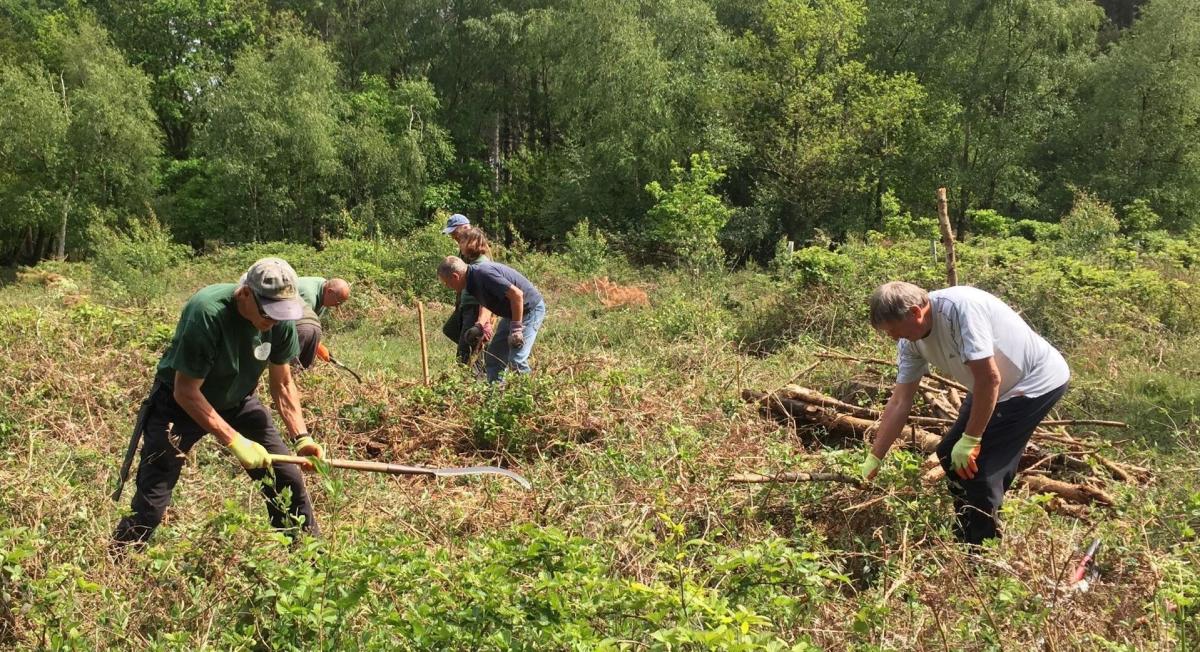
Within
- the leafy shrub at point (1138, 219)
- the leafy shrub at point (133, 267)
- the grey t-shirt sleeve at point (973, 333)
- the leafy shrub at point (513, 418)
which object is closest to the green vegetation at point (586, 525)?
the leafy shrub at point (513, 418)

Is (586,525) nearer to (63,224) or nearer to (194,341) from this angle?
(194,341)

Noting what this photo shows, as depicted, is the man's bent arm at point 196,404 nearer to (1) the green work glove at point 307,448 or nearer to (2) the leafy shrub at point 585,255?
(1) the green work glove at point 307,448

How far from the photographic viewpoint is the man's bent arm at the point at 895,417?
3551 millimetres

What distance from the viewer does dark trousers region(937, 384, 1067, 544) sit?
3.33 meters

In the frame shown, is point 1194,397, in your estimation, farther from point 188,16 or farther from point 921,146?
point 188,16

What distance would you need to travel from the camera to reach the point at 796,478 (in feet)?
11.6

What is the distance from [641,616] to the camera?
222 cm

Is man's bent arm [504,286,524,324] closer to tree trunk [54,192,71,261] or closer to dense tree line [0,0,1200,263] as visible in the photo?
dense tree line [0,0,1200,263]

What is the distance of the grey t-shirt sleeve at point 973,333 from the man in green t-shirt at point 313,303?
12.1 feet

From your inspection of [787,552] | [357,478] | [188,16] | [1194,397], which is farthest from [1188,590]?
[188,16]

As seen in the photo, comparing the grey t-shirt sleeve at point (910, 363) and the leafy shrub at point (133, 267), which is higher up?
the grey t-shirt sleeve at point (910, 363)

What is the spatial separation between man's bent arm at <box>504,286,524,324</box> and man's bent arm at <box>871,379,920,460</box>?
2688 millimetres

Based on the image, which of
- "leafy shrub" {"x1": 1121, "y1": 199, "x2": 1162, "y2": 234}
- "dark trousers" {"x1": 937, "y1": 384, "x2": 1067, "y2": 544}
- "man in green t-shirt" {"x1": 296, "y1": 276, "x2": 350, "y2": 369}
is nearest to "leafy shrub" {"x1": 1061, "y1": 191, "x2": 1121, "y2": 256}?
"leafy shrub" {"x1": 1121, "y1": 199, "x2": 1162, "y2": 234}

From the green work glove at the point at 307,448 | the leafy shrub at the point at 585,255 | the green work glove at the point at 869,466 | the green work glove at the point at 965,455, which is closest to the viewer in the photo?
the green work glove at the point at 965,455
